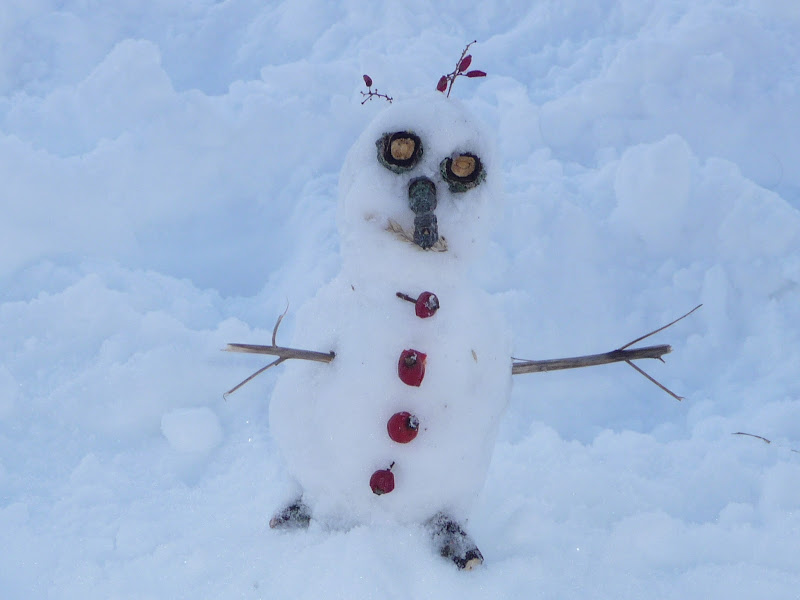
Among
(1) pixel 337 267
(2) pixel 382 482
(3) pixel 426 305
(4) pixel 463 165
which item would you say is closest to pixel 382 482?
(2) pixel 382 482

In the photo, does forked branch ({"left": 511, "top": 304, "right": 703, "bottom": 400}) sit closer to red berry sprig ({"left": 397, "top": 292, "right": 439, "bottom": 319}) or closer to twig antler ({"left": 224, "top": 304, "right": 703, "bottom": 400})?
twig antler ({"left": 224, "top": 304, "right": 703, "bottom": 400})

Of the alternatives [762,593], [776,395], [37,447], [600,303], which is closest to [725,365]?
[776,395]

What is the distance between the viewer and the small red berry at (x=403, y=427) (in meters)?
1.03

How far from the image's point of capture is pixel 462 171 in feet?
3.35

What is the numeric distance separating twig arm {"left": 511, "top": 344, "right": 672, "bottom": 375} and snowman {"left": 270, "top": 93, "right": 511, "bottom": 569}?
65 millimetres

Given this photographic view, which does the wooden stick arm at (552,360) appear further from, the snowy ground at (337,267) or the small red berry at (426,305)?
the snowy ground at (337,267)

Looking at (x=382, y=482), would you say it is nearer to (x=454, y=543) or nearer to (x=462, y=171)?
(x=454, y=543)

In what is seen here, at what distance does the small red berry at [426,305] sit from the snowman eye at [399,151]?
0.60 ft

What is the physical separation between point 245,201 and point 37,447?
0.86m

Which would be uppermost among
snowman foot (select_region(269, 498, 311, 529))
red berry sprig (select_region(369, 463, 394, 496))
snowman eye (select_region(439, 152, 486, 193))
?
snowman eye (select_region(439, 152, 486, 193))

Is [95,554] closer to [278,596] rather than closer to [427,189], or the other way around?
[278,596]

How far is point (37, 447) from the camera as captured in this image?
4.48 ft

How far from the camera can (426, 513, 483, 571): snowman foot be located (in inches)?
42.1

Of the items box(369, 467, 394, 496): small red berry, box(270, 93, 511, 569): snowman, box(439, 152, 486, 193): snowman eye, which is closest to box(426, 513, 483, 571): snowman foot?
box(270, 93, 511, 569): snowman
